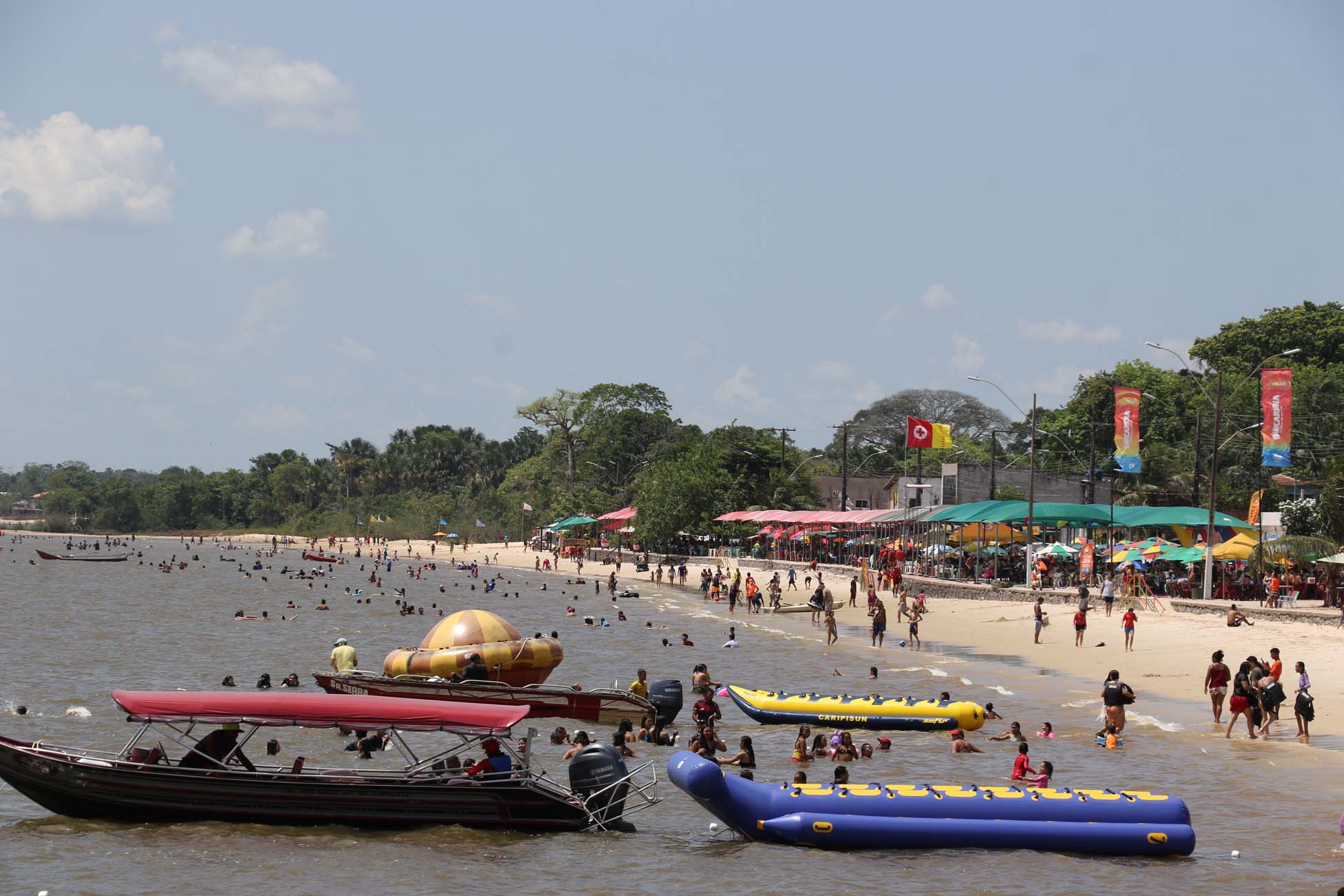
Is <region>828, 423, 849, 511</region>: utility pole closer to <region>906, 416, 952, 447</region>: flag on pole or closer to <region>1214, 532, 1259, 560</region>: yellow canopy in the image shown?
<region>906, 416, 952, 447</region>: flag on pole

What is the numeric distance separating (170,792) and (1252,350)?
92.0 meters

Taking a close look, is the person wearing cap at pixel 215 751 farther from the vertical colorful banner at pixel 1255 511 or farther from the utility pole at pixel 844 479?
the utility pole at pixel 844 479

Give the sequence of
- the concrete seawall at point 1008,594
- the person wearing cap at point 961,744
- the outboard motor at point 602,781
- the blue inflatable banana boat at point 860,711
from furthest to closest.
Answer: the concrete seawall at point 1008,594
the blue inflatable banana boat at point 860,711
the person wearing cap at point 961,744
the outboard motor at point 602,781

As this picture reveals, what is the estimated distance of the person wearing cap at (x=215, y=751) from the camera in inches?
682

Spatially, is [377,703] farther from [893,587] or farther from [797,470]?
[797,470]

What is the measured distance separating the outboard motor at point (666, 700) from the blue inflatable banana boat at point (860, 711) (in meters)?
2.42

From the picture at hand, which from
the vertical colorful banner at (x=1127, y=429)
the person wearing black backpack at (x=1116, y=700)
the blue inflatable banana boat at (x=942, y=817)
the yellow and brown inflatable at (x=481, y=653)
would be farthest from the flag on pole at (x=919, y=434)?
the blue inflatable banana boat at (x=942, y=817)

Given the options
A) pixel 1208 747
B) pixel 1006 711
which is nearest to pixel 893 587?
pixel 1006 711

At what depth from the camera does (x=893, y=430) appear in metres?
153

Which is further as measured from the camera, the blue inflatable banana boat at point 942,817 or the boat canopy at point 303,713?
the blue inflatable banana boat at point 942,817

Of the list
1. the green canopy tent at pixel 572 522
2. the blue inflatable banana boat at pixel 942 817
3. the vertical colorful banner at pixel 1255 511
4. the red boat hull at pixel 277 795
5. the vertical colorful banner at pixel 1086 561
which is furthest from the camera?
the green canopy tent at pixel 572 522

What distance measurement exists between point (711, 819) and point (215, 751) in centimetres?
738

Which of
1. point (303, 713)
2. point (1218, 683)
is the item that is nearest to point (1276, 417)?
point (1218, 683)

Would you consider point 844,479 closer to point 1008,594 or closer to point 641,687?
point 1008,594
